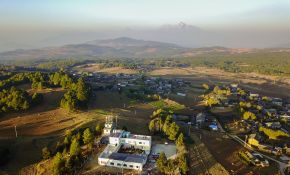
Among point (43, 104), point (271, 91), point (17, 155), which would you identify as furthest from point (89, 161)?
point (271, 91)

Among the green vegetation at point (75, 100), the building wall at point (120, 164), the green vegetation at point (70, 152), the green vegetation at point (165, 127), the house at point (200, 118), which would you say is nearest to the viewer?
the green vegetation at point (70, 152)

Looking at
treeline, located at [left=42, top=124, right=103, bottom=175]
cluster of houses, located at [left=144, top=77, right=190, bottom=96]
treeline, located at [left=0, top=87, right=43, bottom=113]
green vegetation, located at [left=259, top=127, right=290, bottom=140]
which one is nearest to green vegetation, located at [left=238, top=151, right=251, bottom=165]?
green vegetation, located at [left=259, top=127, right=290, bottom=140]

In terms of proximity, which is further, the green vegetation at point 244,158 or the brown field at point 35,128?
the brown field at point 35,128

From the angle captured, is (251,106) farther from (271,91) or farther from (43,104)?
(43,104)

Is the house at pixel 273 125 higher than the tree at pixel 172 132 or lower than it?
lower

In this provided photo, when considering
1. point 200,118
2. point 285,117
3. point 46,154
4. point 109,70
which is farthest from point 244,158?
point 109,70

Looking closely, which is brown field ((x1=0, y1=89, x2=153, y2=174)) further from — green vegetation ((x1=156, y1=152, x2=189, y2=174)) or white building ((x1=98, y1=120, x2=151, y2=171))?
green vegetation ((x1=156, y1=152, x2=189, y2=174))

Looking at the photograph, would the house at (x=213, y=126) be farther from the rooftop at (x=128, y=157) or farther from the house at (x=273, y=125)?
the rooftop at (x=128, y=157)

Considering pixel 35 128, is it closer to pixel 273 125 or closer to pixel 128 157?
pixel 128 157

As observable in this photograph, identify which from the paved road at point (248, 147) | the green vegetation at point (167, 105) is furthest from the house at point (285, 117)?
the green vegetation at point (167, 105)
